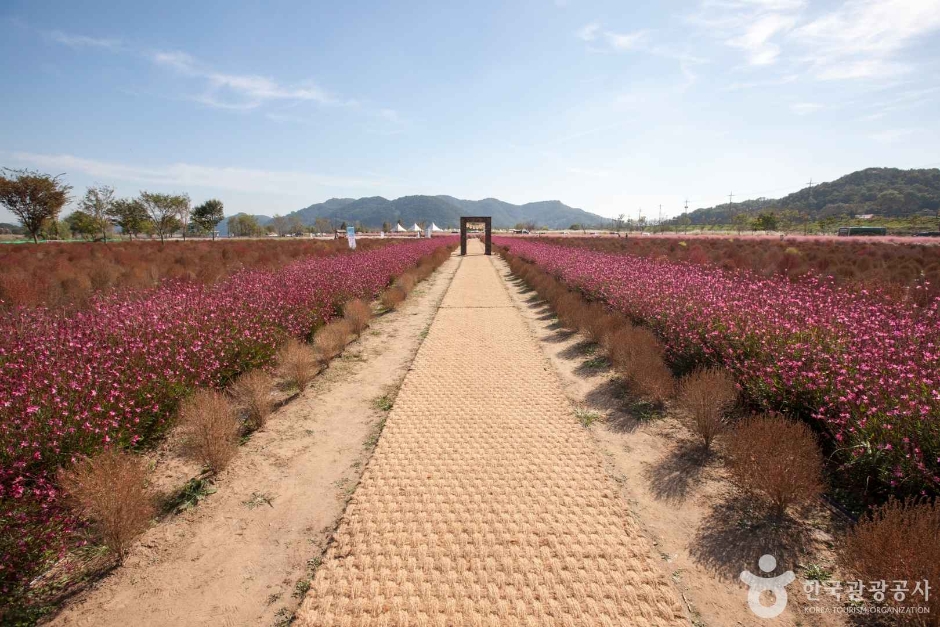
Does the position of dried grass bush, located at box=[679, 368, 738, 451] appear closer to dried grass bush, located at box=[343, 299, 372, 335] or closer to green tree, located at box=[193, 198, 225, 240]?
dried grass bush, located at box=[343, 299, 372, 335]

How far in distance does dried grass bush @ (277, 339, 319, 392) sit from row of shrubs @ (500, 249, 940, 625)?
497cm

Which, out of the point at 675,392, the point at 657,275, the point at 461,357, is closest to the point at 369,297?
the point at 461,357

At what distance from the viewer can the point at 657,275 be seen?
9.97m

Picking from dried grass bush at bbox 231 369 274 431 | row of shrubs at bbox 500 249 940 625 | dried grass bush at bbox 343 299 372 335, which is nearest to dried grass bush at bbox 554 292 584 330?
row of shrubs at bbox 500 249 940 625

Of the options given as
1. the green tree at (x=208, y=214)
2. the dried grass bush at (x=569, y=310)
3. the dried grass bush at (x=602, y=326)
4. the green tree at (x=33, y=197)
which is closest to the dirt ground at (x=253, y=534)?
the dried grass bush at (x=602, y=326)

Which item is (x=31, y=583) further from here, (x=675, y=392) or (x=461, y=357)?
(x=675, y=392)

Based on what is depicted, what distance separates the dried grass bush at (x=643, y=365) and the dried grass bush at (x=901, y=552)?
283 cm

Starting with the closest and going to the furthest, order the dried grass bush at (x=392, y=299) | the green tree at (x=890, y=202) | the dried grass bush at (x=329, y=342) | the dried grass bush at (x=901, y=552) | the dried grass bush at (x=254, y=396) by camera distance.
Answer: the dried grass bush at (x=901, y=552)
the dried grass bush at (x=254, y=396)
the dried grass bush at (x=329, y=342)
the dried grass bush at (x=392, y=299)
the green tree at (x=890, y=202)

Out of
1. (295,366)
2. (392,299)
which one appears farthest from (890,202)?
(295,366)

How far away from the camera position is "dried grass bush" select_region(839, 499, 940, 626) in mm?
2090

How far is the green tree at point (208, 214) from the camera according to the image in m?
69.8

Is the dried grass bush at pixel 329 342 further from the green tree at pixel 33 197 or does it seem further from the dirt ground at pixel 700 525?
the green tree at pixel 33 197

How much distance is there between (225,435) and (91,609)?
1640 mm

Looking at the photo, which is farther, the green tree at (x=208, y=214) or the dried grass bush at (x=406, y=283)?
the green tree at (x=208, y=214)
